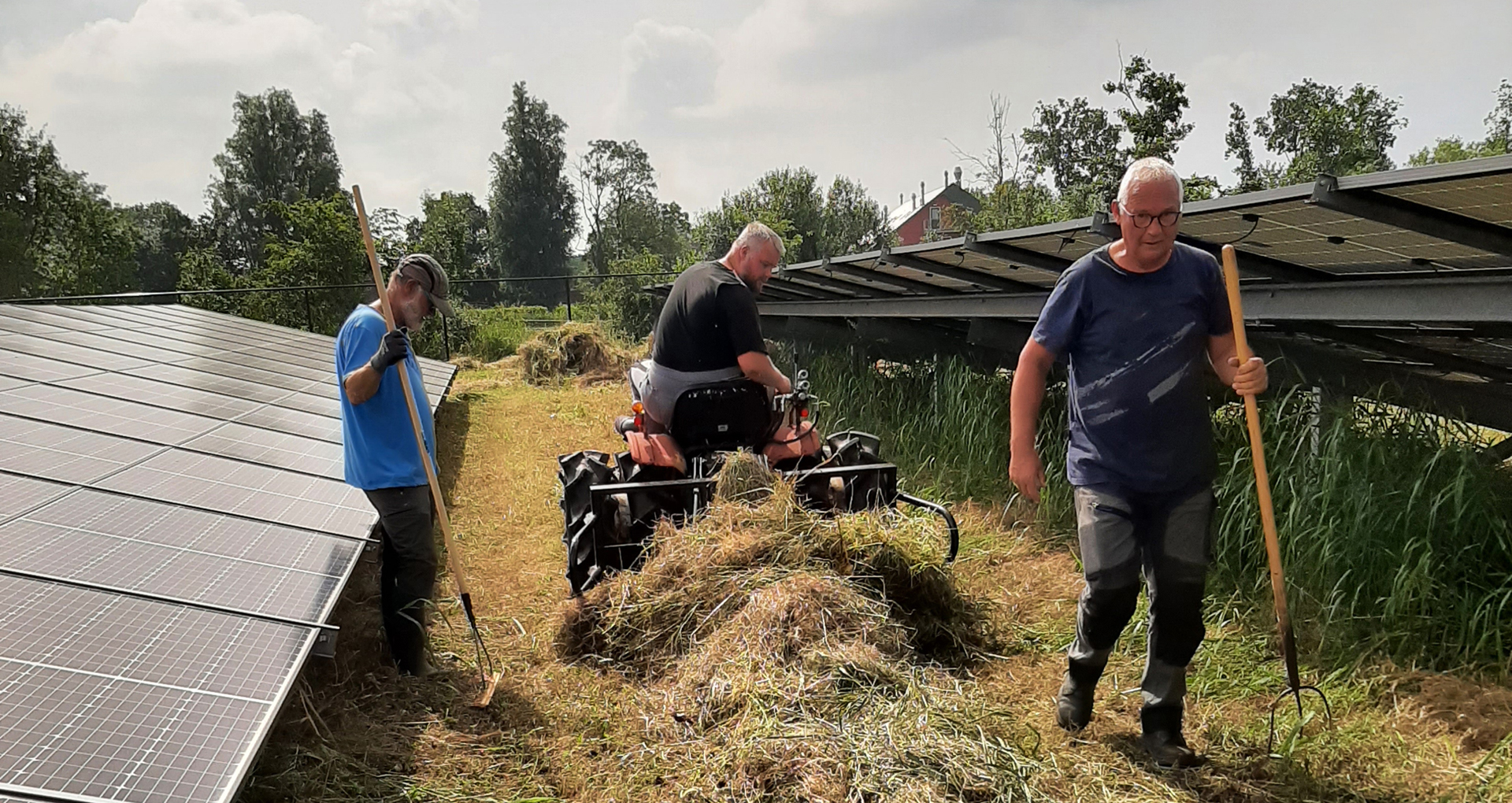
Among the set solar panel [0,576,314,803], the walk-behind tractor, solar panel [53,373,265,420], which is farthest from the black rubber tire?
solar panel [53,373,265,420]

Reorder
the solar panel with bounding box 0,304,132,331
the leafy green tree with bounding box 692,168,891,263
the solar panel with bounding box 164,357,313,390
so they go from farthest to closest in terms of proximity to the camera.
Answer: the leafy green tree with bounding box 692,168,891,263 < the solar panel with bounding box 0,304,132,331 < the solar panel with bounding box 164,357,313,390

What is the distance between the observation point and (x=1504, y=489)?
13.5ft

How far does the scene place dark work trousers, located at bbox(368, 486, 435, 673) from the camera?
3648 mm

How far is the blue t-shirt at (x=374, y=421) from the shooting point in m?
3.56

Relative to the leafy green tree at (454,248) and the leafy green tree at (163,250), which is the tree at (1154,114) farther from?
the leafy green tree at (163,250)

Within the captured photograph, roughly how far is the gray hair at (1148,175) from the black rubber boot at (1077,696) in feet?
5.31

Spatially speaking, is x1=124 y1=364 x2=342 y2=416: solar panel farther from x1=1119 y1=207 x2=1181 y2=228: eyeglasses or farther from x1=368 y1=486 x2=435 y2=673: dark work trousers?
x1=1119 y1=207 x2=1181 y2=228: eyeglasses

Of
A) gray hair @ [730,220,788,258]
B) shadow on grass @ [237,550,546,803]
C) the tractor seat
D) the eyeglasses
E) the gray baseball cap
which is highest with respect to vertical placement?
gray hair @ [730,220,788,258]

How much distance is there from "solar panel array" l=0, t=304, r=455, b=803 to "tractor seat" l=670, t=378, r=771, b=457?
164 centimetres

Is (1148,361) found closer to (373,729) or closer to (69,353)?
(373,729)

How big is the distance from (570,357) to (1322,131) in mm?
31163

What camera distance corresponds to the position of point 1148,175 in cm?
276

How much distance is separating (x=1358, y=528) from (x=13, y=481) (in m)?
5.84

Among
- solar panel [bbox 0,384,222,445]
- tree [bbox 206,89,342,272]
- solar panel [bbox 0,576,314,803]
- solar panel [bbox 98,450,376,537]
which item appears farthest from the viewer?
tree [bbox 206,89,342,272]
